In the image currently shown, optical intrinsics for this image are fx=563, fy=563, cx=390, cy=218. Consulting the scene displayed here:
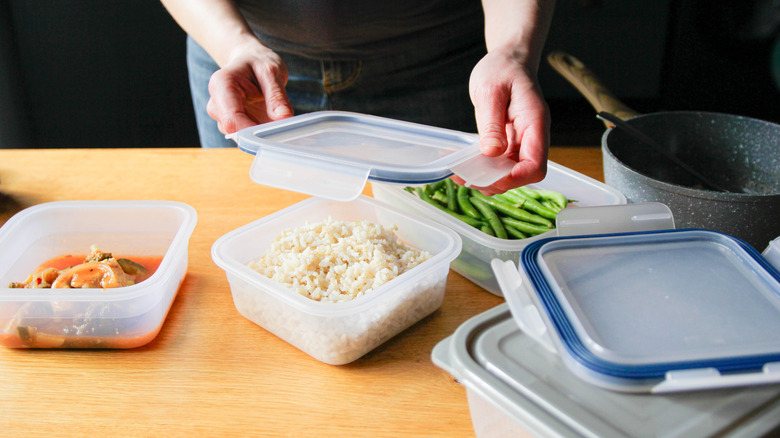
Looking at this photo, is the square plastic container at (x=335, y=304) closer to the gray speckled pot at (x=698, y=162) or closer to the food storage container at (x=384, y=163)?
the food storage container at (x=384, y=163)

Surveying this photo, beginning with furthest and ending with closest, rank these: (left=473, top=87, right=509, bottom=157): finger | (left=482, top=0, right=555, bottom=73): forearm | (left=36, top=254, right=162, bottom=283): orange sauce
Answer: (left=482, top=0, right=555, bottom=73): forearm, (left=36, top=254, right=162, bottom=283): orange sauce, (left=473, top=87, right=509, bottom=157): finger

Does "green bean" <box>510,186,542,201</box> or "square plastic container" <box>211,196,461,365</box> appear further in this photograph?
"green bean" <box>510,186,542,201</box>

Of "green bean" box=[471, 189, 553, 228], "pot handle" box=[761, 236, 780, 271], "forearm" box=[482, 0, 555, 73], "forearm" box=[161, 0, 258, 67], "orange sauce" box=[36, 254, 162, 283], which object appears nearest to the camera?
"pot handle" box=[761, 236, 780, 271]

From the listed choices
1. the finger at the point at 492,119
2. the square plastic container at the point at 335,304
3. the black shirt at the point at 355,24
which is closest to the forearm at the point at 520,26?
the finger at the point at 492,119

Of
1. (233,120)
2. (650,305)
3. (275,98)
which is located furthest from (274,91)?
(650,305)

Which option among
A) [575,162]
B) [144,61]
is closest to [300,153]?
[575,162]

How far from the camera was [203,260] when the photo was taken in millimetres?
1265

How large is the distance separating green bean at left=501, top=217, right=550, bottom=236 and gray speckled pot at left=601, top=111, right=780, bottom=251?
0.18 m

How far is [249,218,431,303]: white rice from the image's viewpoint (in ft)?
3.23

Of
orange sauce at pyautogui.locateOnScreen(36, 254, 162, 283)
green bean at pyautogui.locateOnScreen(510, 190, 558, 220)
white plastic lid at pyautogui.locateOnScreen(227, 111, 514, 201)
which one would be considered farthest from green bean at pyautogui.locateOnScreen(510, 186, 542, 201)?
orange sauce at pyautogui.locateOnScreen(36, 254, 162, 283)

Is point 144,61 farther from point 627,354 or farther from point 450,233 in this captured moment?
point 627,354

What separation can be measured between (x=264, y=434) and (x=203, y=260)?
55cm

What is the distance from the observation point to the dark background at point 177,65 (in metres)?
3.33

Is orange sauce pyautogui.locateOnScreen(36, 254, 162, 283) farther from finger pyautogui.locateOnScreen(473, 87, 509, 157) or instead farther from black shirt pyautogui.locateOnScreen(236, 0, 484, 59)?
black shirt pyautogui.locateOnScreen(236, 0, 484, 59)
